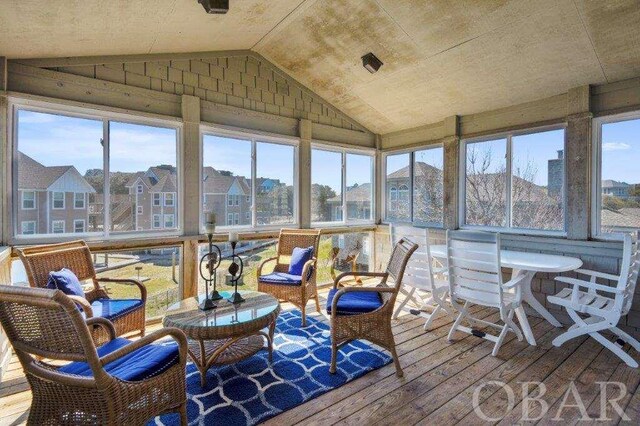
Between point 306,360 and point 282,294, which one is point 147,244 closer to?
point 282,294

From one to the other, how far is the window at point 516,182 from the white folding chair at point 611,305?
41.6 inches

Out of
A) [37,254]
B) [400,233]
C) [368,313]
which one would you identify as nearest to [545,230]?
[400,233]

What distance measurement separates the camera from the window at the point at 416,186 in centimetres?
512

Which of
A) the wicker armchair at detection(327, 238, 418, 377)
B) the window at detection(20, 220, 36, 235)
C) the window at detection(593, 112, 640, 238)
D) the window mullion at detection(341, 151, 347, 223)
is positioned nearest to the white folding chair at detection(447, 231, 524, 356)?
the wicker armchair at detection(327, 238, 418, 377)

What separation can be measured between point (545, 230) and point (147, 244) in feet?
15.7

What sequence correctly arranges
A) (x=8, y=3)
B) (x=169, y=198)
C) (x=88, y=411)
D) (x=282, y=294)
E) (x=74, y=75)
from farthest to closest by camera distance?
(x=169, y=198) < (x=282, y=294) < (x=74, y=75) < (x=8, y=3) < (x=88, y=411)

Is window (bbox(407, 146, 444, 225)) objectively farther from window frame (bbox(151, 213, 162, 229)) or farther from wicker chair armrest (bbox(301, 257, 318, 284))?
window frame (bbox(151, 213, 162, 229))

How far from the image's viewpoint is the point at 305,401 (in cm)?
227

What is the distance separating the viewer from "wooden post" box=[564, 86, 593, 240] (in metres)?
3.56

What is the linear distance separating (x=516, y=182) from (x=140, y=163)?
15.4ft

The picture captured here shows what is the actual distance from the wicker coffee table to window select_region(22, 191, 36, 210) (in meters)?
1.90

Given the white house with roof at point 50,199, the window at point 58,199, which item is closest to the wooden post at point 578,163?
the white house with roof at point 50,199

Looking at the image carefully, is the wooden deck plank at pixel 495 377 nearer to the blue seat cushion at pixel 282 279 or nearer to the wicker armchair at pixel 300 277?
the wicker armchair at pixel 300 277

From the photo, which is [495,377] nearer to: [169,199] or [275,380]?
[275,380]
